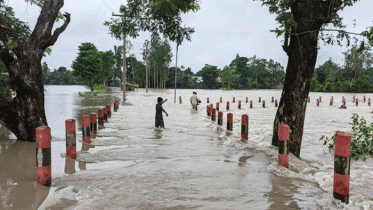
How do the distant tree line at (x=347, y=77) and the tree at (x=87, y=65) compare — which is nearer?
the tree at (x=87, y=65)

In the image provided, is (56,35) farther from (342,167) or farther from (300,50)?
(342,167)

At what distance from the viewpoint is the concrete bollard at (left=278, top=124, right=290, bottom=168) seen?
6336mm

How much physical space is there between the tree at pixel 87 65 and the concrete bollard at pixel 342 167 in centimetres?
6259

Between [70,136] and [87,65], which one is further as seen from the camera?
[87,65]

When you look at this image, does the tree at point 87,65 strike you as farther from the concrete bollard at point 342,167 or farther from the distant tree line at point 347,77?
the concrete bollard at point 342,167

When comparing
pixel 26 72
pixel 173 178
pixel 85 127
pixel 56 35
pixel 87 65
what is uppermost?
pixel 87 65

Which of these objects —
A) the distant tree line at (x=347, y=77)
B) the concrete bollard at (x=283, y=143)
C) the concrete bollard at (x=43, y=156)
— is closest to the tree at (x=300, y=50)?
the concrete bollard at (x=283, y=143)

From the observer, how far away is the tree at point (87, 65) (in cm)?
6344

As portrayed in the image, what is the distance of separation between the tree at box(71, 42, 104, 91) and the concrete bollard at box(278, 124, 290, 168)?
→ 60.7 meters

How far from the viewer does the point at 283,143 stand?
6375 millimetres

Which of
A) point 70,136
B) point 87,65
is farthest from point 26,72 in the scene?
point 87,65

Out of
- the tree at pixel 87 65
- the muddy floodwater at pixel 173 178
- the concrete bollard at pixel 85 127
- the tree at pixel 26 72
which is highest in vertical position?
the tree at pixel 87 65

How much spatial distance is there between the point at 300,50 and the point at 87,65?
60629mm

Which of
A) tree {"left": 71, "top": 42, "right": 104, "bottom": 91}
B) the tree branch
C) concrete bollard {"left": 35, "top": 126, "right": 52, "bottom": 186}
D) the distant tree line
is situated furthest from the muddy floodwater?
the distant tree line
